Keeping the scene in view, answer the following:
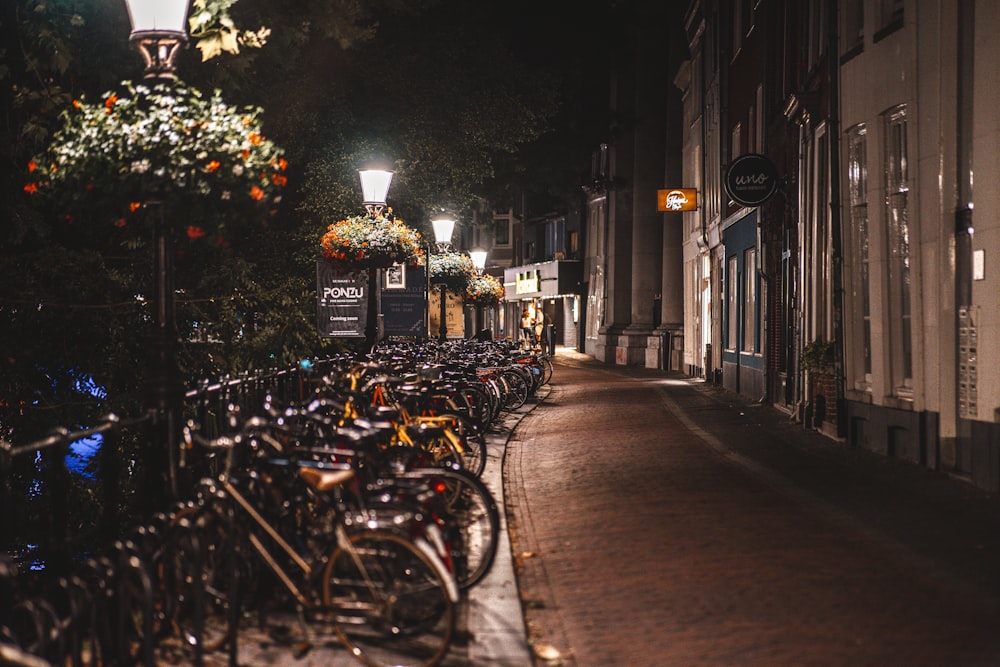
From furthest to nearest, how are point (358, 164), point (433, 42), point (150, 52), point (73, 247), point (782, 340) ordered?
point (433, 42), point (358, 164), point (782, 340), point (73, 247), point (150, 52)

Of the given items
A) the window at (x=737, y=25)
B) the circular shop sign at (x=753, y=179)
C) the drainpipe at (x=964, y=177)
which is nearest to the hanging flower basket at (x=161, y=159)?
the drainpipe at (x=964, y=177)

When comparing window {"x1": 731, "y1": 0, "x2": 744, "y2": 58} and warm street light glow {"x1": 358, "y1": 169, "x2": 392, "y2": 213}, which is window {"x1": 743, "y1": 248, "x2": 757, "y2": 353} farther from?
warm street light glow {"x1": 358, "y1": 169, "x2": 392, "y2": 213}

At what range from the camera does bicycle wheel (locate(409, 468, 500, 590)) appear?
7.01 metres

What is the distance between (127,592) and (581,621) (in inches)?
97.1

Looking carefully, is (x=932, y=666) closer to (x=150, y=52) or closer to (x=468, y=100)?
(x=150, y=52)

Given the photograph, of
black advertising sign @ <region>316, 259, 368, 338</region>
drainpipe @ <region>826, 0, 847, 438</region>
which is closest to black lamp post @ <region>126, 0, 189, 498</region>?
black advertising sign @ <region>316, 259, 368, 338</region>

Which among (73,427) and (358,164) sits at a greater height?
(358,164)

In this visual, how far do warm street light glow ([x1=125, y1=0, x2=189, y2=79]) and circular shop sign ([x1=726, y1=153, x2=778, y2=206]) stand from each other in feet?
46.5

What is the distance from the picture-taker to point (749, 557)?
784 centimetres

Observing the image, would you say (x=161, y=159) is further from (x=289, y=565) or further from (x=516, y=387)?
(x=516, y=387)

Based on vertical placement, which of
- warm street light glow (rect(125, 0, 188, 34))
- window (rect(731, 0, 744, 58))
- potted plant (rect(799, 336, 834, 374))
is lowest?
potted plant (rect(799, 336, 834, 374))

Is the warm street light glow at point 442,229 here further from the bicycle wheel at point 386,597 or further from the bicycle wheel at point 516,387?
the bicycle wheel at point 386,597

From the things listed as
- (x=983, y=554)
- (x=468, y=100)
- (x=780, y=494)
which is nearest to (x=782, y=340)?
(x=468, y=100)

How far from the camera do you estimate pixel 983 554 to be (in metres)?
7.95
